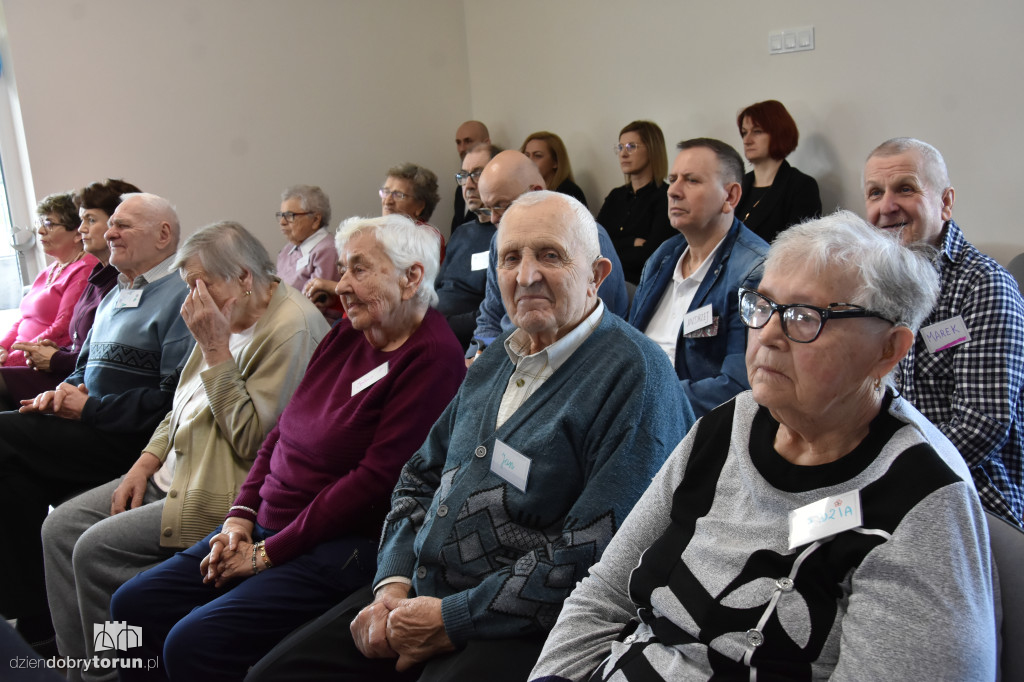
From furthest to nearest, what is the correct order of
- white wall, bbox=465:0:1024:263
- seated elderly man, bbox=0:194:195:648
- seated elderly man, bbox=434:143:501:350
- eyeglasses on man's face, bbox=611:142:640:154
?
eyeglasses on man's face, bbox=611:142:640:154
seated elderly man, bbox=434:143:501:350
white wall, bbox=465:0:1024:263
seated elderly man, bbox=0:194:195:648

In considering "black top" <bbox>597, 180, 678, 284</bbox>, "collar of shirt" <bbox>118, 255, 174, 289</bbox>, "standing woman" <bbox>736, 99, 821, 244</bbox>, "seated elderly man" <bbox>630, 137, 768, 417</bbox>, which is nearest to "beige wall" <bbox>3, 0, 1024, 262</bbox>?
"standing woman" <bbox>736, 99, 821, 244</bbox>

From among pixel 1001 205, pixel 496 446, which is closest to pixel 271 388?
pixel 496 446

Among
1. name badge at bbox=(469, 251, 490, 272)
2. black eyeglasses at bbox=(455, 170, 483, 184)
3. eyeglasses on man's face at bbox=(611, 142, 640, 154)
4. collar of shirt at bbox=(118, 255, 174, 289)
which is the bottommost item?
name badge at bbox=(469, 251, 490, 272)

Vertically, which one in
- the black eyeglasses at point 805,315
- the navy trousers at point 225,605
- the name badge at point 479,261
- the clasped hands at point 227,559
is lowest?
the navy trousers at point 225,605

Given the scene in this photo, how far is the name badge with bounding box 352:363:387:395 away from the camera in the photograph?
1978 mm

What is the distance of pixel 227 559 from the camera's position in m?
1.92

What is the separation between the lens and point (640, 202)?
440 cm

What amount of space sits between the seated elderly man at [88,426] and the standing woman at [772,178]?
2.71 meters

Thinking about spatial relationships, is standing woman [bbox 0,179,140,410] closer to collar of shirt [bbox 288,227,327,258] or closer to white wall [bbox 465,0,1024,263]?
collar of shirt [bbox 288,227,327,258]

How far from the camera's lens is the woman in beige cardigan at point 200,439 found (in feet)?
7.13

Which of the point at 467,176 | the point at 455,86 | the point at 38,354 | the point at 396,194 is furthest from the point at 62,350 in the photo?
the point at 455,86

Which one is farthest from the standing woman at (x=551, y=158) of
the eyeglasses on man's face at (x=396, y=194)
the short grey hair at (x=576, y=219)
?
the short grey hair at (x=576, y=219)

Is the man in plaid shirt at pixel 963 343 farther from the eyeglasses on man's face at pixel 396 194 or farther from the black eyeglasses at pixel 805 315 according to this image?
the eyeglasses on man's face at pixel 396 194

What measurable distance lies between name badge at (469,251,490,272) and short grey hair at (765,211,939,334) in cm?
244
